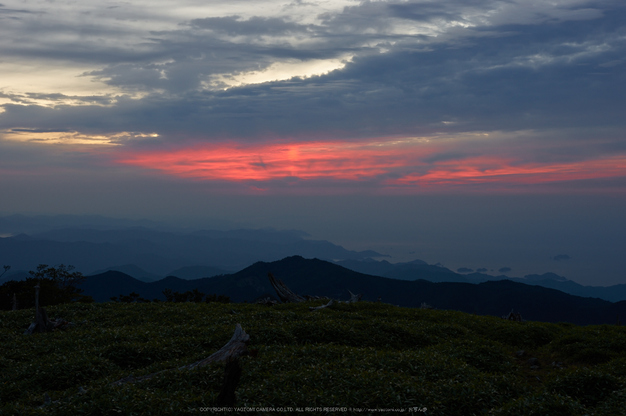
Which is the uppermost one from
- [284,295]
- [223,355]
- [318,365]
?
[223,355]

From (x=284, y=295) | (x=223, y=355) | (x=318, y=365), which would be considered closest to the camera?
(x=318, y=365)

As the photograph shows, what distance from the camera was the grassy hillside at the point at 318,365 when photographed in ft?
42.5

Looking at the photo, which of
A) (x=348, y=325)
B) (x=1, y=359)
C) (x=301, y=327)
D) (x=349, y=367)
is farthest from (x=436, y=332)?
(x=1, y=359)

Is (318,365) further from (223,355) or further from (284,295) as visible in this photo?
(284,295)

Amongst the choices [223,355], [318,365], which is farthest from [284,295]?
[318,365]

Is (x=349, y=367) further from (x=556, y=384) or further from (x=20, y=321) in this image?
(x=20, y=321)

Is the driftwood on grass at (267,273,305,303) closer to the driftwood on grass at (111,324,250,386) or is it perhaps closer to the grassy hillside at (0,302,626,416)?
the grassy hillside at (0,302,626,416)

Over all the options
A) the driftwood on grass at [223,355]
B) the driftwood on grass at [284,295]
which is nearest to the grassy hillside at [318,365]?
the driftwood on grass at [223,355]

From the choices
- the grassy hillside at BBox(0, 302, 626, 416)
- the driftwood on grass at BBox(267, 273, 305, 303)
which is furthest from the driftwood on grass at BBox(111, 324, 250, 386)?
the driftwood on grass at BBox(267, 273, 305, 303)

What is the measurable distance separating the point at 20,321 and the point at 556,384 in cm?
3239

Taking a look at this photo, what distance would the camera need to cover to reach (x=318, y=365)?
1606 centimetres

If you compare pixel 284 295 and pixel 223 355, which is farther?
pixel 284 295

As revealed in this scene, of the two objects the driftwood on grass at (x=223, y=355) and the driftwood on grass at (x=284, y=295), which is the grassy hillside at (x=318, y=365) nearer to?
the driftwood on grass at (x=223, y=355)

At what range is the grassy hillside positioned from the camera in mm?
12953
